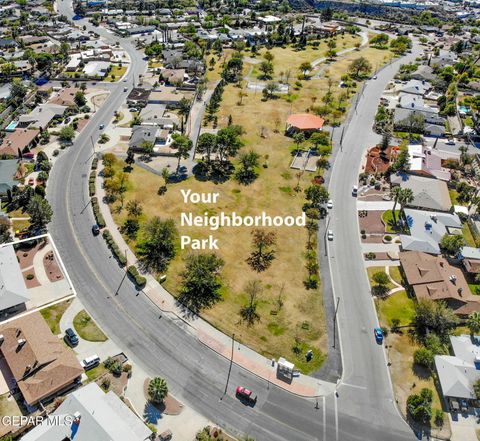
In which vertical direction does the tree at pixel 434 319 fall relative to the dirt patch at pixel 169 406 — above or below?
above

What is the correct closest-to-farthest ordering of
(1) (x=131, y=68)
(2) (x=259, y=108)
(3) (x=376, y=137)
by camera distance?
(3) (x=376, y=137)
(2) (x=259, y=108)
(1) (x=131, y=68)

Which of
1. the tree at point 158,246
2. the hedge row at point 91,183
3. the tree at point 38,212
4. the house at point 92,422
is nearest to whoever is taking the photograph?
the house at point 92,422

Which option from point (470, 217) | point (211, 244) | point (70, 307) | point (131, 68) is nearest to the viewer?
point (70, 307)

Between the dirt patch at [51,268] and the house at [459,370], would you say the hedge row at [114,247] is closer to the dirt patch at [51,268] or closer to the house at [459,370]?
the dirt patch at [51,268]

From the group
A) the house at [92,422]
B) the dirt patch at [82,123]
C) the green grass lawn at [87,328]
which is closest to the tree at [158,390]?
the house at [92,422]

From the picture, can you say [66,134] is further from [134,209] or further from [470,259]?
[470,259]

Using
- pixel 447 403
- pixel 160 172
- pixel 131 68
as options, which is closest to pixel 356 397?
pixel 447 403

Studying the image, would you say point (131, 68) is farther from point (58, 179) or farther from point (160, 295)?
point (160, 295)

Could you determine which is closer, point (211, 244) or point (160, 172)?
point (211, 244)
